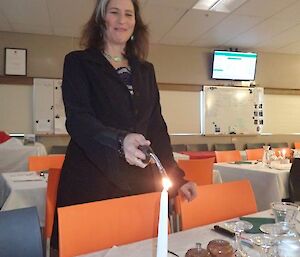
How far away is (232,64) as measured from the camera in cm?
636

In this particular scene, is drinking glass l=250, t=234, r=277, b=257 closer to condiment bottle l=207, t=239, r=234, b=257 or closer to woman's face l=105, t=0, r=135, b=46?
condiment bottle l=207, t=239, r=234, b=257

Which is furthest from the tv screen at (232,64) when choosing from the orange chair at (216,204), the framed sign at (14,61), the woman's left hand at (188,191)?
the woman's left hand at (188,191)

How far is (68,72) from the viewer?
48.7 inches

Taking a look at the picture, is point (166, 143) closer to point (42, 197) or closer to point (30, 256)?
point (30, 256)

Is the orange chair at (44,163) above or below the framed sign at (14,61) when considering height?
below

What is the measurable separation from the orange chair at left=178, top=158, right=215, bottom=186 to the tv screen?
3882mm

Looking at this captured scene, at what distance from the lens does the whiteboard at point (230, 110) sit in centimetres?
645

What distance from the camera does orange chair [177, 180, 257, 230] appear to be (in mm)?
1304

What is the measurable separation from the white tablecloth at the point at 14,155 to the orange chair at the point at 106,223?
3707 mm

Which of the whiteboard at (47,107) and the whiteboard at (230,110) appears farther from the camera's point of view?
the whiteboard at (230,110)

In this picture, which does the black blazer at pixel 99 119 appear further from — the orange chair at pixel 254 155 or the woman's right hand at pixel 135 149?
the orange chair at pixel 254 155

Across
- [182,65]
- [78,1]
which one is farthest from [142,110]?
[182,65]

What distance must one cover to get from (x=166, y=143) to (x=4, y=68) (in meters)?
4.84

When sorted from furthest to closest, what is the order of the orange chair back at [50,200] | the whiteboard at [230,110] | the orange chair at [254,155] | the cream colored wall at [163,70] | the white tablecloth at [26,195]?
1. the whiteboard at [230,110]
2. the cream colored wall at [163,70]
3. the orange chair at [254,155]
4. the white tablecloth at [26,195]
5. the orange chair back at [50,200]
